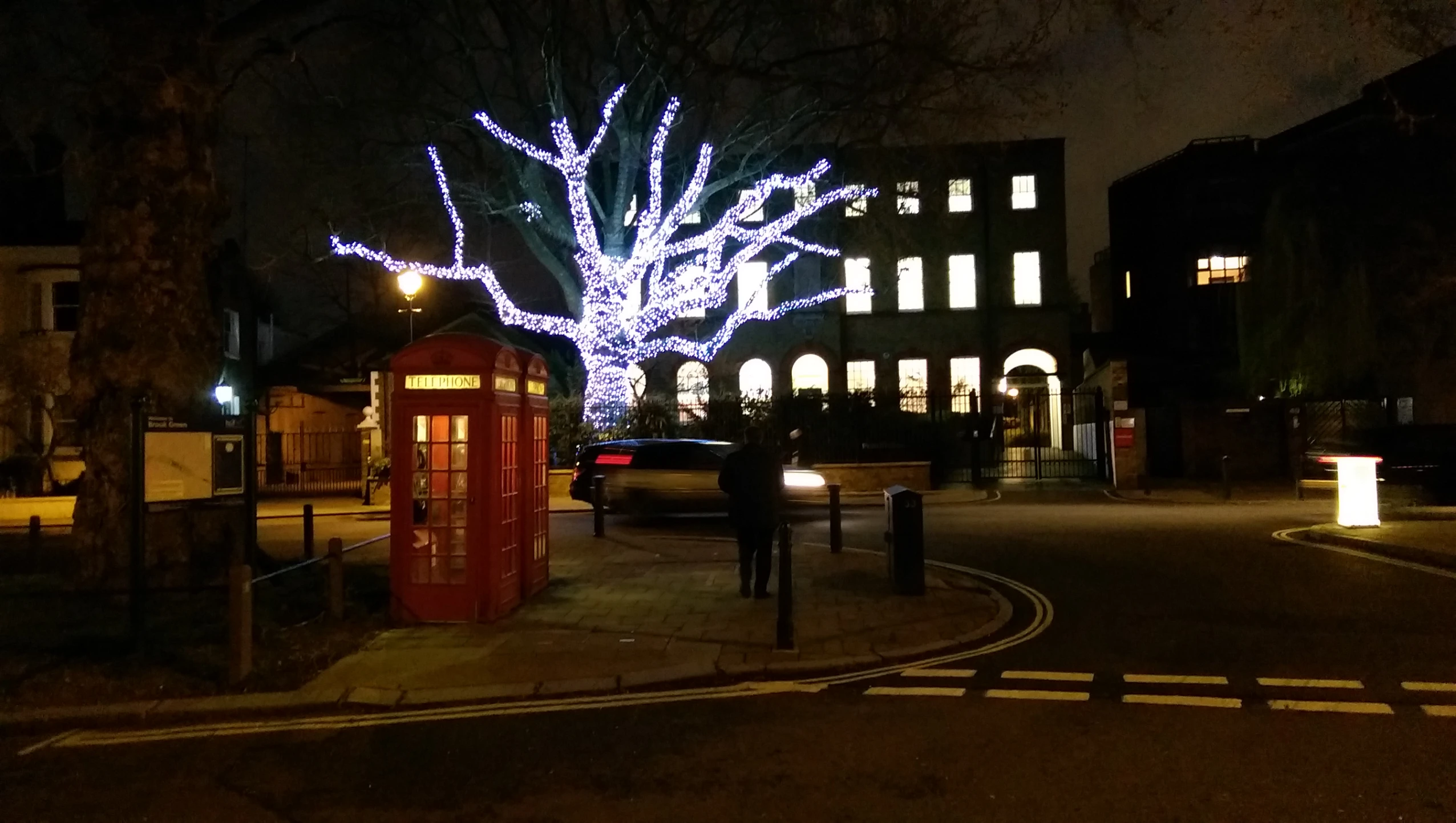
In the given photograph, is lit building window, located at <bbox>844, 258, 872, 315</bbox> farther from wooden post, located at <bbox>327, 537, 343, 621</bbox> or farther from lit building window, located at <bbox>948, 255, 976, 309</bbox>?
wooden post, located at <bbox>327, 537, 343, 621</bbox>

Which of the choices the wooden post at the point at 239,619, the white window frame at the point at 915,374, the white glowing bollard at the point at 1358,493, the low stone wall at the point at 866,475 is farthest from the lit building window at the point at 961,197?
the wooden post at the point at 239,619

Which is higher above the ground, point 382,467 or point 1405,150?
point 1405,150

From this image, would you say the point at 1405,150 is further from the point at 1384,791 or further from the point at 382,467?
the point at 1384,791

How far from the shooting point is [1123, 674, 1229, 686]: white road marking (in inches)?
320

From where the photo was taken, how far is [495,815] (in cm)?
566

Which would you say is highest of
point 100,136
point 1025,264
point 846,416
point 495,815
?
point 1025,264

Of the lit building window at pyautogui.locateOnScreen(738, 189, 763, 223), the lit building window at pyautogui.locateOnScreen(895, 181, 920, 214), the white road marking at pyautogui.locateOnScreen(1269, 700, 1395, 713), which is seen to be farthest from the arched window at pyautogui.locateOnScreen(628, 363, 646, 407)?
Answer: the white road marking at pyautogui.locateOnScreen(1269, 700, 1395, 713)

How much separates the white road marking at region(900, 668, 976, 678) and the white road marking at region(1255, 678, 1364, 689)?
208 centimetres

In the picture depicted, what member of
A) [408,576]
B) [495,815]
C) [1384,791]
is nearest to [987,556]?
[408,576]

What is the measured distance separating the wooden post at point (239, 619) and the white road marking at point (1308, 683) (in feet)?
24.6

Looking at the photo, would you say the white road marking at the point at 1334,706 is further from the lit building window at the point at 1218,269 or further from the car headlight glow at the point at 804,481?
the lit building window at the point at 1218,269

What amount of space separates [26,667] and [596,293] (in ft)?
65.2

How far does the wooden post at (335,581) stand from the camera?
10367mm

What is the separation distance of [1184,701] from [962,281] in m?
33.7
